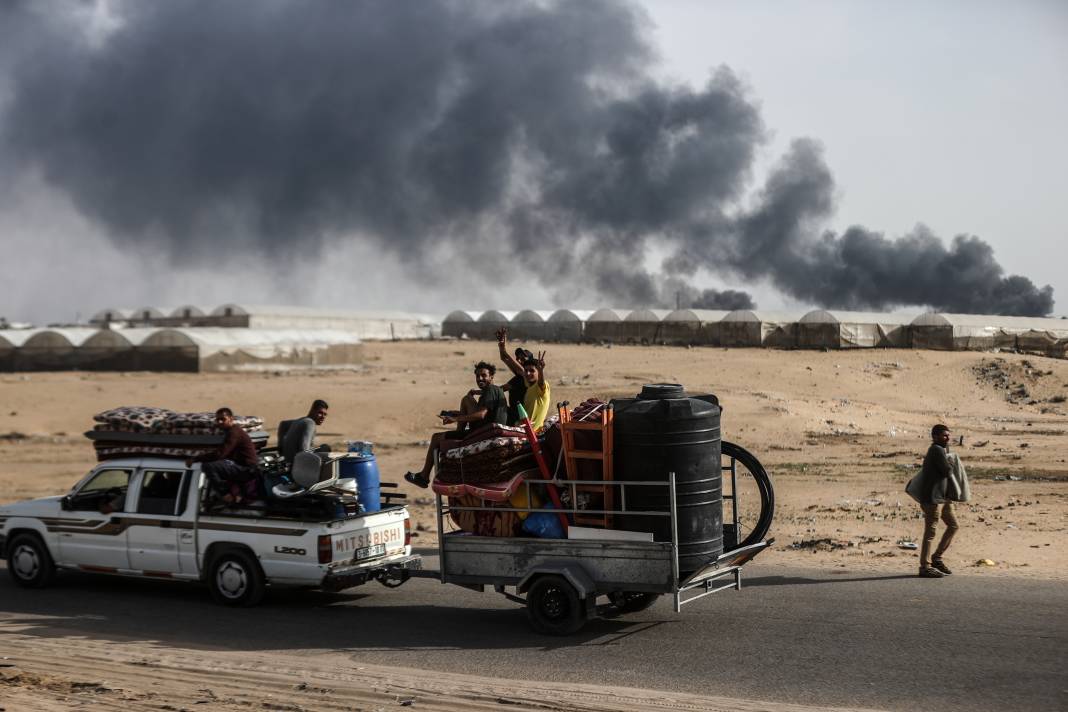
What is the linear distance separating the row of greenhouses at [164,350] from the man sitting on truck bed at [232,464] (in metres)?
36.9

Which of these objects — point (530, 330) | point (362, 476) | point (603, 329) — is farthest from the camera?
point (530, 330)

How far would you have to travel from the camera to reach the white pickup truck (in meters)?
11.9

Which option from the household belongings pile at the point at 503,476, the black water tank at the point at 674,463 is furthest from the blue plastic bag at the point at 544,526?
the black water tank at the point at 674,463

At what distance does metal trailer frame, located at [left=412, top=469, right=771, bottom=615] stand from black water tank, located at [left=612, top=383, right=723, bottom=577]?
0.34 ft

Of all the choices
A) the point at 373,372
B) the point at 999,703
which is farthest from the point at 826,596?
the point at 373,372

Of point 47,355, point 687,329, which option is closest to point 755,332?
point 687,329

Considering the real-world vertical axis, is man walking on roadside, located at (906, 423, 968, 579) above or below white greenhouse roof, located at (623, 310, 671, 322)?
below

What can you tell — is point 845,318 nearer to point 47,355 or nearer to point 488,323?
point 488,323

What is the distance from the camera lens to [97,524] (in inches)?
512

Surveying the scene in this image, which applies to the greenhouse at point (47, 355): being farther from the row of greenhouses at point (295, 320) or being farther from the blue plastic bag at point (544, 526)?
the blue plastic bag at point (544, 526)

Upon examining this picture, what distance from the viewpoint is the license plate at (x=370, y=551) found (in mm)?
12102

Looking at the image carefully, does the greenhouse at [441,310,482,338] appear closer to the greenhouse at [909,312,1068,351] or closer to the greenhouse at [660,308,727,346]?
the greenhouse at [660,308,727,346]

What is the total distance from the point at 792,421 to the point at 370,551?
930 inches

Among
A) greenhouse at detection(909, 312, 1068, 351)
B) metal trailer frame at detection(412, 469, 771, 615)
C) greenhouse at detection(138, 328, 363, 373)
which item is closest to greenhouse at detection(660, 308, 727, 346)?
greenhouse at detection(909, 312, 1068, 351)
